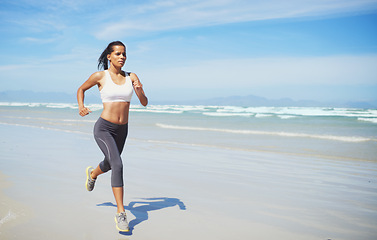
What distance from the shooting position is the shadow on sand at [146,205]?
12.4ft

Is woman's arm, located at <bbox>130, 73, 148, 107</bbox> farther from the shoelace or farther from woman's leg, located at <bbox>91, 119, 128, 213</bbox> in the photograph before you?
the shoelace

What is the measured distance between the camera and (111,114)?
3.62m

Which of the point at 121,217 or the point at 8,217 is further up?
the point at 121,217

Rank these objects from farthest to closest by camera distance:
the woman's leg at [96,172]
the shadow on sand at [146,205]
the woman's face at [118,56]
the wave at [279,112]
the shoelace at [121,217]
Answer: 1. the wave at [279,112]
2. the woman's leg at [96,172]
3. the shadow on sand at [146,205]
4. the woman's face at [118,56]
5. the shoelace at [121,217]

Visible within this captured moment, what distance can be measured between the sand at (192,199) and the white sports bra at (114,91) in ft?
4.40

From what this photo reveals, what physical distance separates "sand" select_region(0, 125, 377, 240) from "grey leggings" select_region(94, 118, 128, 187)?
21.3 inches

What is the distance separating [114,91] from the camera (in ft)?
11.8

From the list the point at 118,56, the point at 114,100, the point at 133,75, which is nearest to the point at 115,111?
the point at 114,100

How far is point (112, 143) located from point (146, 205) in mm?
1088

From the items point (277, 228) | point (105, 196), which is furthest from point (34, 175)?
point (277, 228)

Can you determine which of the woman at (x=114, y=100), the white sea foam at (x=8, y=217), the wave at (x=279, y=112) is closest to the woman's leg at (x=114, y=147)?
the woman at (x=114, y=100)

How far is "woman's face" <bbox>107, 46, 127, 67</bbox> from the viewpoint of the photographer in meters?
3.67

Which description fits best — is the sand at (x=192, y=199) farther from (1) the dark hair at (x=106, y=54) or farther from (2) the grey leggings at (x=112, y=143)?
(1) the dark hair at (x=106, y=54)

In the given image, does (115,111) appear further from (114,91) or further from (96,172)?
(96,172)
